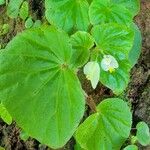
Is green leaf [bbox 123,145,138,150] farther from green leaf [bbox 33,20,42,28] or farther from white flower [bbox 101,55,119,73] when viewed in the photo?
green leaf [bbox 33,20,42,28]

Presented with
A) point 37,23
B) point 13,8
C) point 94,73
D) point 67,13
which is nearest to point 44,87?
point 94,73

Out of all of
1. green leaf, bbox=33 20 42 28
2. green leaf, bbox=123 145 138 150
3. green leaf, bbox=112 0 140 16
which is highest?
green leaf, bbox=112 0 140 16

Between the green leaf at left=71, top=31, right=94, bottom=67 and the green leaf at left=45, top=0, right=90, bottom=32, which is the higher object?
the green leaf at left=45, top=0, right=90, bottom=32

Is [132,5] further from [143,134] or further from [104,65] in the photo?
[143,134]

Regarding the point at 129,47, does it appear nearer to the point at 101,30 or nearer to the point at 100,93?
the point at 101,30

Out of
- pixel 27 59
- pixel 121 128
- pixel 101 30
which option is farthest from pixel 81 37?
pixel 121 128

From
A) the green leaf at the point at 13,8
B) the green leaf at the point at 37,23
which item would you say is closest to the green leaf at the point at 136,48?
the green leaf at the point at 37,23

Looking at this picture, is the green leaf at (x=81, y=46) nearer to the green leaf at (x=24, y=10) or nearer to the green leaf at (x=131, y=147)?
the green leaf at (x=131, y=147)

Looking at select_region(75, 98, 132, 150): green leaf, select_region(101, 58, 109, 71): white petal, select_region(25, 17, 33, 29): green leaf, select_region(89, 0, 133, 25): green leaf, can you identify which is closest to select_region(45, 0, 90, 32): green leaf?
select_region(89, 0, 133, 25): green leaf
